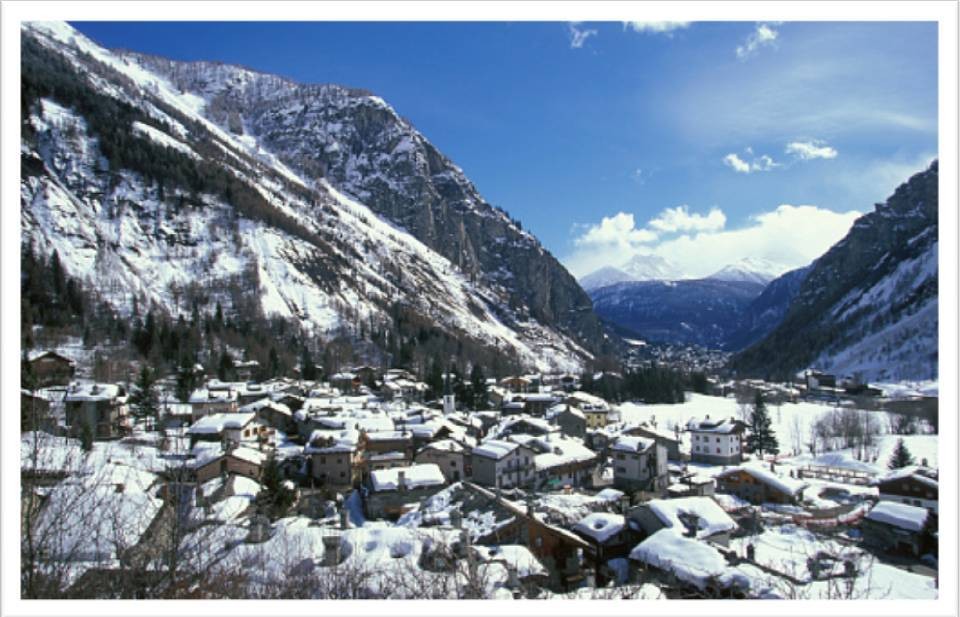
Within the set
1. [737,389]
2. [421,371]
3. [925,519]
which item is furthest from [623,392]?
[925,519]

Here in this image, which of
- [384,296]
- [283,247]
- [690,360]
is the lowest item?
[690,360]

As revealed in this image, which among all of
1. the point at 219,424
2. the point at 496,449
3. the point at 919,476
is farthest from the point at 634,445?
the point at 219,424

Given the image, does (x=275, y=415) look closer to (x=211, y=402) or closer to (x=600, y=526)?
(x=211, y=402)

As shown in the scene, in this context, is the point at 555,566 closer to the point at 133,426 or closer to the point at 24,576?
the point at 24,576

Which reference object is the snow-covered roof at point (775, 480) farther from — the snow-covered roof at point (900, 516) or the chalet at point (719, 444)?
the chalet at point (719, 444)

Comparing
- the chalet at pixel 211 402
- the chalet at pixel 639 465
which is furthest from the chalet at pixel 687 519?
the chalet at pixel 211 402

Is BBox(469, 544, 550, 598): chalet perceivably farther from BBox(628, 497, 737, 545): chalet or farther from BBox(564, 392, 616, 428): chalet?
BBox(564, 392, 616, 428): chalet
